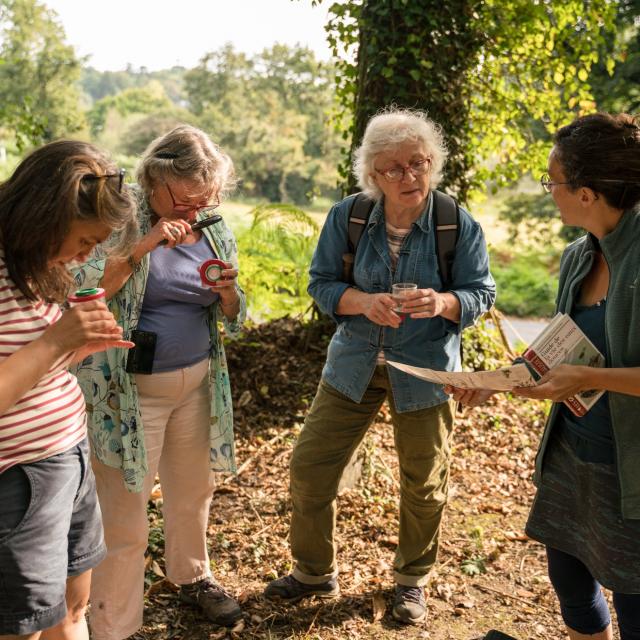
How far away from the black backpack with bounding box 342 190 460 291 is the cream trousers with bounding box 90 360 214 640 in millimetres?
809

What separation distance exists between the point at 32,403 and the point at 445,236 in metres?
1.80

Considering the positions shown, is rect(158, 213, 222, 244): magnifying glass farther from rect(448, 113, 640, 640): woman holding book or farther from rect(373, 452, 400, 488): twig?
rect(373, 452, 400, 488): twig

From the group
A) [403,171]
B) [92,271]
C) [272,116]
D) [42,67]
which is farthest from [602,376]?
[42,67]

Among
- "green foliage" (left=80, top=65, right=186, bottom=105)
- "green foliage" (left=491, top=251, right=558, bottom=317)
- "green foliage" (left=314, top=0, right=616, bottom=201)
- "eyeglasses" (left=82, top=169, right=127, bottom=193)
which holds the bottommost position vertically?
"green foliage" (left=491, top=251, right=558, bottom=317)

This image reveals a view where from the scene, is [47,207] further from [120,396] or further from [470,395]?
[470,395]

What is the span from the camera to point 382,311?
2750mm

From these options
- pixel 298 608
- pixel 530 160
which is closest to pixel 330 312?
pixel 298 608

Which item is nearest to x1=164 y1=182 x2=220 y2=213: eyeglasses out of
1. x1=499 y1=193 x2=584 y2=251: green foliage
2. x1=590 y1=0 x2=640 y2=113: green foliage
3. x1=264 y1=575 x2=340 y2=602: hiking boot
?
x1=264 y1=575 x2=340 y2=602: hiking boot

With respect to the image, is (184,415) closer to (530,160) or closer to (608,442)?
(608,442)

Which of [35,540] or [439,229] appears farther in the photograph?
[439,229]

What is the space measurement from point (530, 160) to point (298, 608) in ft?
14.7

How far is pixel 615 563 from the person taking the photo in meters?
2.16

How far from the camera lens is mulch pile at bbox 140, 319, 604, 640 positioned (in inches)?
125

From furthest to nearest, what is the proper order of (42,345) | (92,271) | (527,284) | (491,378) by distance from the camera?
(527,284) → (92,271) → (491,378) → (42,345)
